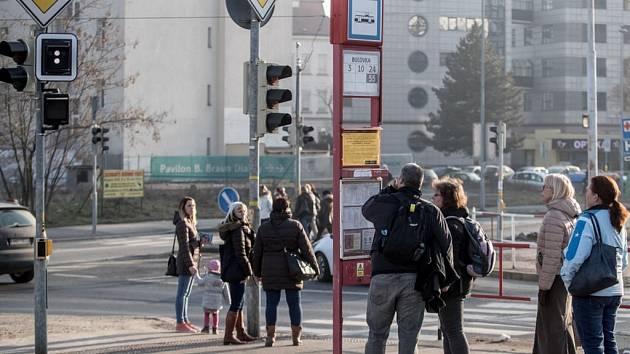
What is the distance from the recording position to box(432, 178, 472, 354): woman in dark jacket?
29.2ft

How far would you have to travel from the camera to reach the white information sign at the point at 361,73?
9.56 metres

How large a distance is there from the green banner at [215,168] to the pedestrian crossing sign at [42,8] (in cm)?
4152

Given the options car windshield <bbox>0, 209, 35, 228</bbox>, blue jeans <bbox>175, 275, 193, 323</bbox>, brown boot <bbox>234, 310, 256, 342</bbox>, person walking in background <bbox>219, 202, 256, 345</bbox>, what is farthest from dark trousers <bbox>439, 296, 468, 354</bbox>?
car windshield <bbox>0, 209, 35, 228</bbox>

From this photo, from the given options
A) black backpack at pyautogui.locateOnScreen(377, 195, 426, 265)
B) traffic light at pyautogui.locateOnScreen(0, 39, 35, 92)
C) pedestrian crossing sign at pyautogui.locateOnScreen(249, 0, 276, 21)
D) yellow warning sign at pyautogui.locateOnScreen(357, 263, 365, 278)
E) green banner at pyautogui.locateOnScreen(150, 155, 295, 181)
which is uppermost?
pedestrian crossing sign at pyautogui.locateOnScreen(249, 0, 276, 21)

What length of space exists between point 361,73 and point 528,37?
269 ft

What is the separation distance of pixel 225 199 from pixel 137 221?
23.0 metres

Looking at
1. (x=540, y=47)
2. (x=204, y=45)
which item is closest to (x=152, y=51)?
(x=204, y=45)

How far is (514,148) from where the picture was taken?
81625mm

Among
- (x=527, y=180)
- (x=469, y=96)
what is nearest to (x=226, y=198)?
(x=527, y=180)

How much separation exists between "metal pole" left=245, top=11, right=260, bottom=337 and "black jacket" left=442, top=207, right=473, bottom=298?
4.11 meters

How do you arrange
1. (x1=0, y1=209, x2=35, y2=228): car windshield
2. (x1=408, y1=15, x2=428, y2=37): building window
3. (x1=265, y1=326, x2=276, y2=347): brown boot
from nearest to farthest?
(x1=265, y1=326, x2=276, y2=347): brown boot, (x1=0, y1=209, x2=35, y2=228): car windshield, (x1=408, y1=15, x2=428, y2=37): building window

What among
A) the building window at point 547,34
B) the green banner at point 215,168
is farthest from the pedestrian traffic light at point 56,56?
the building window at point 547,34

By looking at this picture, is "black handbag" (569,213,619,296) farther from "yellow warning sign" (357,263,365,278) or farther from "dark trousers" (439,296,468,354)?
"yellow warning sign" (357,263,365,278)

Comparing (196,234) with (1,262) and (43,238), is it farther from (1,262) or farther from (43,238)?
(1,262)
